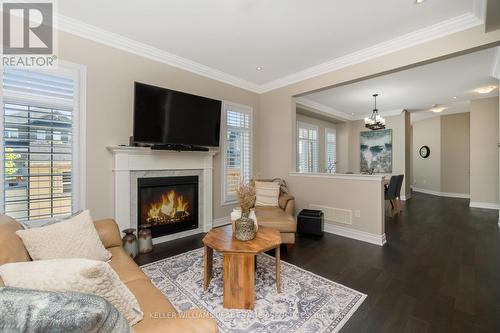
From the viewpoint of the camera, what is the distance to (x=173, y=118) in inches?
131

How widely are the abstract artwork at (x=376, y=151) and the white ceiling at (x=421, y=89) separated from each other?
0.79 metres

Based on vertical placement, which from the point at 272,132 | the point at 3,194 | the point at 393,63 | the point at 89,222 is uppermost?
the point at 393,63

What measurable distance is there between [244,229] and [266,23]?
95.2 inches

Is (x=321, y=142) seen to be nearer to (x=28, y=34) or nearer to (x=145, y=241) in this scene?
(x=145, y=241)

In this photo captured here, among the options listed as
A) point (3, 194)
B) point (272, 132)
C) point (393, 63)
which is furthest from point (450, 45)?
point (3, 194)

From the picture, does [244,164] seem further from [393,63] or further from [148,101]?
[393,63]

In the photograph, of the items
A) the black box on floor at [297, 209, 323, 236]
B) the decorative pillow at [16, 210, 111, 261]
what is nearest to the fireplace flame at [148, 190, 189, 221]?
the decorative pillow at [16, 210, 111, 261]

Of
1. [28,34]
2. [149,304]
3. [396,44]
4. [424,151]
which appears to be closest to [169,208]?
[149,304]

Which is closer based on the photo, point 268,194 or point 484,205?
point 268,194

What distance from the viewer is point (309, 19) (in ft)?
8.76

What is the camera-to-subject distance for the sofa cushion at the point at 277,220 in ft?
10.2

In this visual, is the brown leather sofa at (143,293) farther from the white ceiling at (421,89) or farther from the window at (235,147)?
the white ceiling at (421,89)

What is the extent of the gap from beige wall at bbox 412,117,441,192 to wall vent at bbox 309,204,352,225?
644 centimetres

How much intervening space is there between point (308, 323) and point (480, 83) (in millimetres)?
6014
